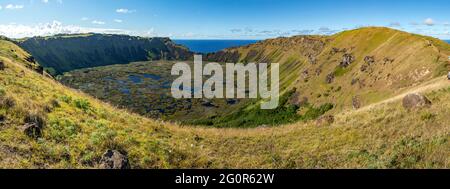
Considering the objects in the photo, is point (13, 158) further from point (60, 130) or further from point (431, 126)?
point (431, 126)

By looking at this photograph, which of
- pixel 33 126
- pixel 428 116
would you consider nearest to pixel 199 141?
pixel 33 126

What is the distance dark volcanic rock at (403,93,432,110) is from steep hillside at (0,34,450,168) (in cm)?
69

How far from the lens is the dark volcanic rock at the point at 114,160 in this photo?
15518 millimetres

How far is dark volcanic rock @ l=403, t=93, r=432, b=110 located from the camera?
24.5 metres

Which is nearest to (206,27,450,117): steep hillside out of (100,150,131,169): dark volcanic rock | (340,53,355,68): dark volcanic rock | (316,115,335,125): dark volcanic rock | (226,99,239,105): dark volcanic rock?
(340,53,355,68): dark volcanic rock

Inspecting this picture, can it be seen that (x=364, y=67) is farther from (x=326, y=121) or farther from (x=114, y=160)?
(x=114, y=160)

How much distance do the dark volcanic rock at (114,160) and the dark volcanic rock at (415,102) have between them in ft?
65.0

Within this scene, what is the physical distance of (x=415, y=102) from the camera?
25.0m

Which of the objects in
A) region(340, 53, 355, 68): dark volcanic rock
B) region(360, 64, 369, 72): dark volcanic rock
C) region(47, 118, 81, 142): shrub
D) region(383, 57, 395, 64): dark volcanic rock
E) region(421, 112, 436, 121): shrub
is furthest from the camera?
region(340, 53, 355, 68): dark volcanic rock

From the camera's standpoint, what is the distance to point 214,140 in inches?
982

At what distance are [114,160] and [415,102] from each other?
68.3 feet

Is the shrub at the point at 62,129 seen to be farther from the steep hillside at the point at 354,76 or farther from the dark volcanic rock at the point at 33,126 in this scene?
the steep hillside at the point at 354,76

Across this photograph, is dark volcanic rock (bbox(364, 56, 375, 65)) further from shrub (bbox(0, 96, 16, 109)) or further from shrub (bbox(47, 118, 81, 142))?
shrub (bbox(0, 96, 16, 109))
